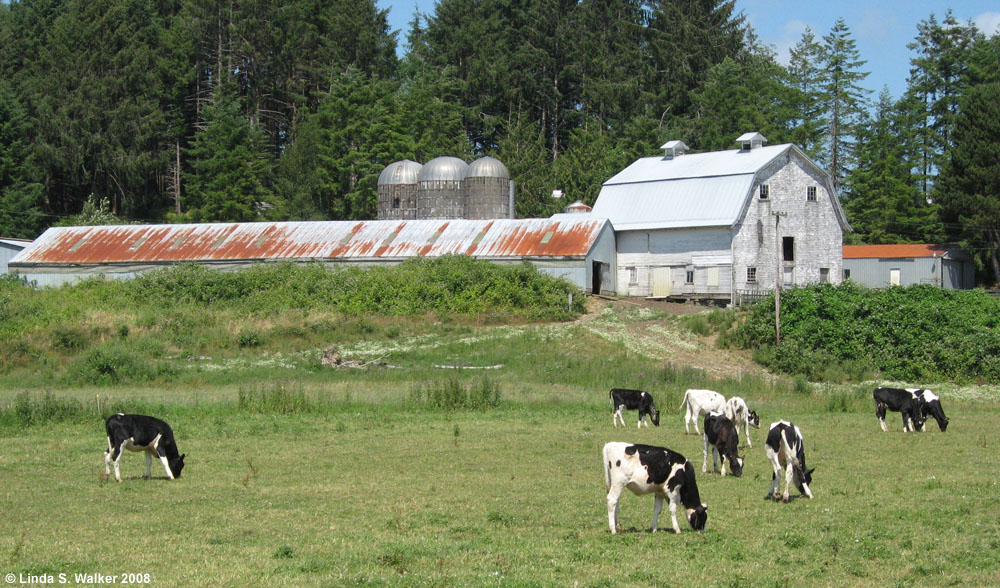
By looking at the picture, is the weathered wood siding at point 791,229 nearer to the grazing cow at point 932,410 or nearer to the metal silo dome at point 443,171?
the metal silo dome at point 443,171

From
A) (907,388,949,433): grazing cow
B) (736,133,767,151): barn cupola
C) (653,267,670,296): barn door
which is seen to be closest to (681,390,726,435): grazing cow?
(907,388,949,433): grazing cow

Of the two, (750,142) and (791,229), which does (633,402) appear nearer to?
(791,229)

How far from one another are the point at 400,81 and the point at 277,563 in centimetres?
8799

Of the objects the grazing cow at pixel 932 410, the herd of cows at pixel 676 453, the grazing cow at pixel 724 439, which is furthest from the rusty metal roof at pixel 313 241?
the grazing cow at pixel 724 439

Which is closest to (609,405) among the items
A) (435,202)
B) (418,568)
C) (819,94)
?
(418,568)

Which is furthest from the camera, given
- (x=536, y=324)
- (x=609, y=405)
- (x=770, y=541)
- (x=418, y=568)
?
(x=536, y=324)

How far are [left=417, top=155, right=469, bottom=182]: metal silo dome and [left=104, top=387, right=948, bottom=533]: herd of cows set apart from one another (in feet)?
→ 134

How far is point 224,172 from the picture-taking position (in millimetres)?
80750

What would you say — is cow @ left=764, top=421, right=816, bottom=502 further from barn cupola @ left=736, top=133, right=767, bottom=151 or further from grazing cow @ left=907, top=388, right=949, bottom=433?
barn cupola @ left=736, top=133, right=767, bottom=151

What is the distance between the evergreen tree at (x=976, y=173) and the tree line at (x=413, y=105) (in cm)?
31

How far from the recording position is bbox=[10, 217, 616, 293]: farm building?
180ft

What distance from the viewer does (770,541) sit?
42.0 feet

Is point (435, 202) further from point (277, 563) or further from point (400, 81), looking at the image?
point (277, 563)

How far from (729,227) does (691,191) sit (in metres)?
4.19
